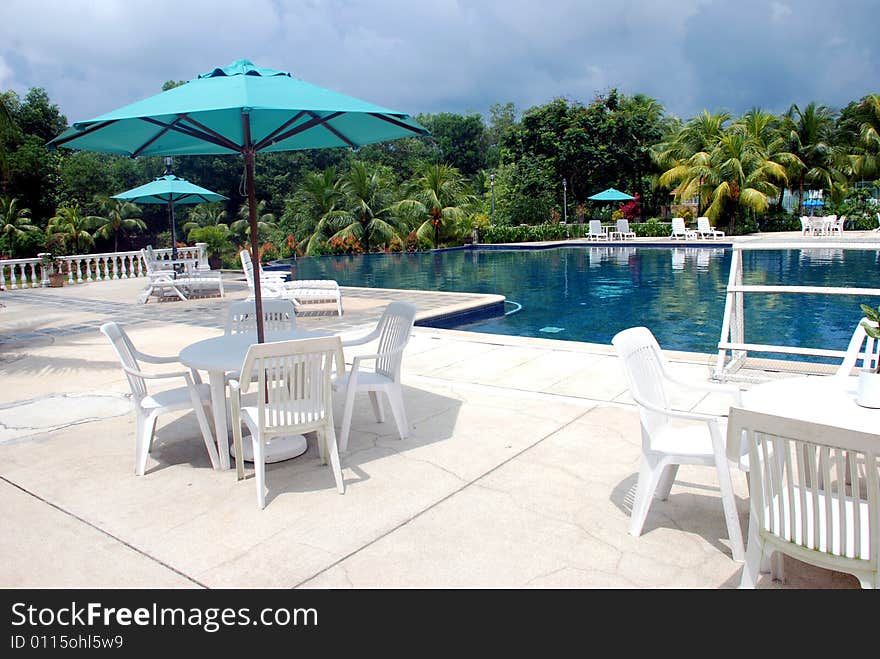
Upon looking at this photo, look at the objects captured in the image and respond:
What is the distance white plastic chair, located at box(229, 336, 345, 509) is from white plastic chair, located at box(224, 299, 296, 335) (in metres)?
1.64

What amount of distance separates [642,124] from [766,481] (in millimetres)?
34446

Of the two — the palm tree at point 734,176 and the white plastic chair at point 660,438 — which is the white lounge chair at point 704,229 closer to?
the palm tree at point 734,176

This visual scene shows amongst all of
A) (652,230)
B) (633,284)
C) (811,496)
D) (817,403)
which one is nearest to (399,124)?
(817,403)

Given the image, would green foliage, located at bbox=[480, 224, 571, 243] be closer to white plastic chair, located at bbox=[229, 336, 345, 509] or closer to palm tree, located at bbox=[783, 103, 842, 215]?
palm tree, located at bbox=[783, 103, 842, 215]

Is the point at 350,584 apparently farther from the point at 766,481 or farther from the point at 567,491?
the point at 766,481

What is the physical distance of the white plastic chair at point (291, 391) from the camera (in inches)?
136

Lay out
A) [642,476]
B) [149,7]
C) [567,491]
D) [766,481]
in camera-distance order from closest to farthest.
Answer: [766,481] → [642,476] → [567,491] → [149,7]

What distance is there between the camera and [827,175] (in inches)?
1232

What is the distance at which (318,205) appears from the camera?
29516mm

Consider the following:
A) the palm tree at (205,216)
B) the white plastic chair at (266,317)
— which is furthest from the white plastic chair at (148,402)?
the palm tree at (205,216)

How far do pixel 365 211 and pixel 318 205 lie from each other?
2526 millimetres

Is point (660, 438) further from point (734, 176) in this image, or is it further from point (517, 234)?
point (734, 176)

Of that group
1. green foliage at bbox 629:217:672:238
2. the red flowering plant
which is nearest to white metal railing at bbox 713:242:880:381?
green foliage at bbox 629:217:672:238

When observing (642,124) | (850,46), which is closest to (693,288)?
(642,124)
